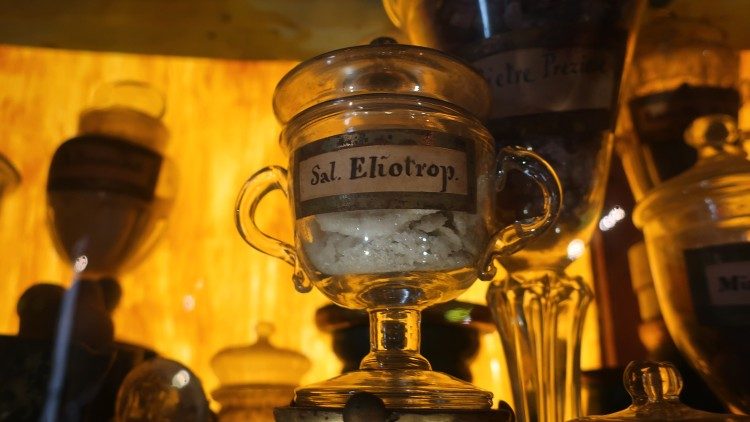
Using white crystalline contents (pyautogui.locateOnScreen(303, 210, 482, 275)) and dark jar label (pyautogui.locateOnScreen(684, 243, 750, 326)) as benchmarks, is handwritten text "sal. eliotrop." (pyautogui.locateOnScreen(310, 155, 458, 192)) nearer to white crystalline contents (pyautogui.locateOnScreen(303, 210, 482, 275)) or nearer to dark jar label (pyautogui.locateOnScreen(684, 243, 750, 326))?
white crystalline contents (pyautogui.locateOnScreen(303, 210, 482, 275))

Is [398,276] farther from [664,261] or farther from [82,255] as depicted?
[82,255]

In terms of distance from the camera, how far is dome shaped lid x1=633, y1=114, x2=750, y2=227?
42 cm

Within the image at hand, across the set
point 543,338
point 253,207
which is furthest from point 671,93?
point 253,207

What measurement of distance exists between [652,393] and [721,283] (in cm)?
14

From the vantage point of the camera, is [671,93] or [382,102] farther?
[671,93]

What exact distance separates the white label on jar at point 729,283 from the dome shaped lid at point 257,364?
13.4 inches

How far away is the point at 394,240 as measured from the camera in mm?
330

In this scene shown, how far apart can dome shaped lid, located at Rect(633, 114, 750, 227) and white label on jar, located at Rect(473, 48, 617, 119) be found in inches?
3.0

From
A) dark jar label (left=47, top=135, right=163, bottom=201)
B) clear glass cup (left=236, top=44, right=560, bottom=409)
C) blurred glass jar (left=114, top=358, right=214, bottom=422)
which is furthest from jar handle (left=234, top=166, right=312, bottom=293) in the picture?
dark jar label (left=47, top=135, right=163, bottom=201)

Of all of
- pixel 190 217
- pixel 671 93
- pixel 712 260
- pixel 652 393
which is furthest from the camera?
pixel 190 217

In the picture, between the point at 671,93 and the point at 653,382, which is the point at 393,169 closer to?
the point at 653,382

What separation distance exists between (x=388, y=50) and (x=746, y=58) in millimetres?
431

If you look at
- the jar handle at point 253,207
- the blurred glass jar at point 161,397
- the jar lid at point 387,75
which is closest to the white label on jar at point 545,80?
the jar lid at point 387,75

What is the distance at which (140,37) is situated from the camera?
0.69 metres
